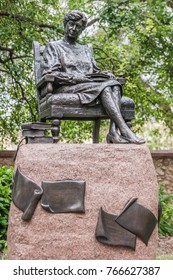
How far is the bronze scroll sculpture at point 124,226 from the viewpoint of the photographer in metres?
3.92

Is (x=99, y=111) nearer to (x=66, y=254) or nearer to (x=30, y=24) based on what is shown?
(x=66, y=254)

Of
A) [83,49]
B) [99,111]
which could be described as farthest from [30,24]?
[99,111]

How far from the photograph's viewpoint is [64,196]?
393 cm

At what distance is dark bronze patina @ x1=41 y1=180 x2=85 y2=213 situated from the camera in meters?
3.91

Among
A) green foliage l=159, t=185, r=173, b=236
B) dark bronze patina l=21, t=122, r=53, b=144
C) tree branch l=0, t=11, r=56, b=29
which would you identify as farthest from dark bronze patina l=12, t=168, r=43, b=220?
tree branch l=0, t=11, r=56, b=29

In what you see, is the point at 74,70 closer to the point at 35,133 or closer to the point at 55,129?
the point at 55,129

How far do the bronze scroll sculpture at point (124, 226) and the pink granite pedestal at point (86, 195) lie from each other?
4 cm

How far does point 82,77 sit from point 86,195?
1.05 m

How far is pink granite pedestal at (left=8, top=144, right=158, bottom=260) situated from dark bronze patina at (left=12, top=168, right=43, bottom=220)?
4 centimetres

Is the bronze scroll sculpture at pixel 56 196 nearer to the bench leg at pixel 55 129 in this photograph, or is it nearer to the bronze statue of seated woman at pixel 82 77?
the bench leg at pixel 55 129

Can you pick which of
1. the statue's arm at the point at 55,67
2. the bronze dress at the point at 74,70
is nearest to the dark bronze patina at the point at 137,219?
the bronze dress at the point at 74,70

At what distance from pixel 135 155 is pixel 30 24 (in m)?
4.08

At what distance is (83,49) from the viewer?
4777 millimetres

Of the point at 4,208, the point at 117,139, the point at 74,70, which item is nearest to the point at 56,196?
the point at 117,139
